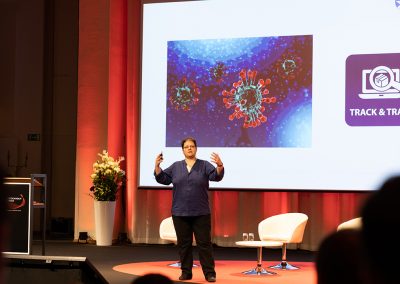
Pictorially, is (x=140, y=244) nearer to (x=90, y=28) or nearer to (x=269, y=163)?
(x=269, y=163)

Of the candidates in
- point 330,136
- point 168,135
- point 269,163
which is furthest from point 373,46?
point 168,135

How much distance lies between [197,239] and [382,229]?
18.0 ft

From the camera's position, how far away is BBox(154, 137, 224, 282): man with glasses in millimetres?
6172

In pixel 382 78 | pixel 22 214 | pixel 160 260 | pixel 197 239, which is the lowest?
pixel 160 260

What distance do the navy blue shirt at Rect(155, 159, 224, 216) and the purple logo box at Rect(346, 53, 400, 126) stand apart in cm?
249

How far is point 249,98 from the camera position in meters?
8.76

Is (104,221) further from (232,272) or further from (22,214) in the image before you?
(232,272)

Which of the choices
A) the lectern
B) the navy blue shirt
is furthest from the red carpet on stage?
the lectern

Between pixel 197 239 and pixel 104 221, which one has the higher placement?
pixel 197 239

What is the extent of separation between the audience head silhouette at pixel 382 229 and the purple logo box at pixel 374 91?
24.1ft

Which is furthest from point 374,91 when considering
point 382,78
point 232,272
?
point 232,272

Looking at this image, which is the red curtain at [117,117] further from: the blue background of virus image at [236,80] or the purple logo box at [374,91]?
the purple logo box at [374,91]

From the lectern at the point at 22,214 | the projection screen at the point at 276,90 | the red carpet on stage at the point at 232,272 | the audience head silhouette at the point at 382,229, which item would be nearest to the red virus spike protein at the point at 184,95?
the projection screen at the point at 276,90

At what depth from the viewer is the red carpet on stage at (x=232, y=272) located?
6246 mm
